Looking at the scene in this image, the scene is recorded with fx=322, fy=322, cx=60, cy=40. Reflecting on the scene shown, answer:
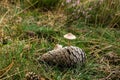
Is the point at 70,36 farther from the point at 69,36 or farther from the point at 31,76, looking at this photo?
the point at 31,76

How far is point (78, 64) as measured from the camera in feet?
7.55

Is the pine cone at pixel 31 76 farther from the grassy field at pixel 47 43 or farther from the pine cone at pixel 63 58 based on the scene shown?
the pine cone at pixel 63 58

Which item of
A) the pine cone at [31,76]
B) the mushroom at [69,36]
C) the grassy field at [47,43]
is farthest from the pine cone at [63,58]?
the mushroom at [69,36]

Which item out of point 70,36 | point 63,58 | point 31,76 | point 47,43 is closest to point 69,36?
point 70,36

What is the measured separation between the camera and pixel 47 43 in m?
2.70

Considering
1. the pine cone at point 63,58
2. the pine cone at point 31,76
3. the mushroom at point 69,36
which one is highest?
the mushroom at point 69,36

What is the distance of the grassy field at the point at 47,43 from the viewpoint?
217 centimetres

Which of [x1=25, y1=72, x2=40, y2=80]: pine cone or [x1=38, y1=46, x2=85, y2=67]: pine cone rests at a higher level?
[x1=38, y1=46, x2=85, y2=67]: pine cone

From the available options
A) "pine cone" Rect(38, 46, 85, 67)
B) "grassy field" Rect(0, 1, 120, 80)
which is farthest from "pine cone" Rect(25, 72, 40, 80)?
"pine cone" Rect(38, 46, 85, 67)

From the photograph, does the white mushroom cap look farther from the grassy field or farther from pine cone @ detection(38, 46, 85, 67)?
pine cone @ detection(38, 46, 85, 67)

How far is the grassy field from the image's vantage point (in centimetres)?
217

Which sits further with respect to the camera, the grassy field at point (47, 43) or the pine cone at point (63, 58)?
the pine cone at point (63, 58)

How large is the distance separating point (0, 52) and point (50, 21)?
3.37ft

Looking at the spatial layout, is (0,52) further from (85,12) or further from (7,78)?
(85,12)
